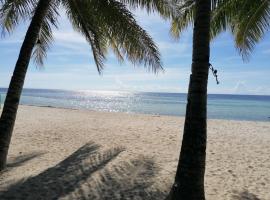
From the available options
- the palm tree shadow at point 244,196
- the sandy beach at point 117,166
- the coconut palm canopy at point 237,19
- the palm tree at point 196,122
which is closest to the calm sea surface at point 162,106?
the sandy beach at point 117,166

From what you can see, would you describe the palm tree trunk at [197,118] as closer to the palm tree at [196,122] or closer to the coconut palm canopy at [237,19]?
the palm tree at [196,122]

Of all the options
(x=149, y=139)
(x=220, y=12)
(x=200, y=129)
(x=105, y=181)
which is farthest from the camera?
(x=149, y=139)

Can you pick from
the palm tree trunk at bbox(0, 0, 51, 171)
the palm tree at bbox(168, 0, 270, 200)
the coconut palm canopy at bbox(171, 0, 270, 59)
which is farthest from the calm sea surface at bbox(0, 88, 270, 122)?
the palm tree at bbox(168, 0, 270, 200)

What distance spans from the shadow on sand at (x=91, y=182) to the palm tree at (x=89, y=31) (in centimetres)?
149

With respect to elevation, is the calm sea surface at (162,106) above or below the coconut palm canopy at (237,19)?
below

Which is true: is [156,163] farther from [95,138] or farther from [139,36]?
[95,138]

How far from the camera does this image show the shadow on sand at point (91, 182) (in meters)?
6.95

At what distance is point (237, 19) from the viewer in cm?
994

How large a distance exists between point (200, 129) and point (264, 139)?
1053 centimetres

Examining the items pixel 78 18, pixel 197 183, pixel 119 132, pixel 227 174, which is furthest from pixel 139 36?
pixel 119 132

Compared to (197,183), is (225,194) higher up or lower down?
lower down

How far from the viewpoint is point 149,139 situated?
1373cm

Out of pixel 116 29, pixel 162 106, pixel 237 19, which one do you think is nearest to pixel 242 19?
pixel 237 19

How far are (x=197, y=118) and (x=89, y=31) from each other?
526 centimetres
